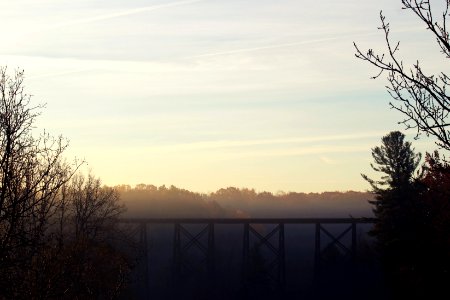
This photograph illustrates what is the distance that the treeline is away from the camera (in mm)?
108562

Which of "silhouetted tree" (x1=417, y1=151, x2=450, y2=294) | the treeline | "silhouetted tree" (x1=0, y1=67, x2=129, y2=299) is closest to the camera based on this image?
"silhouetted tree" (x1=0, y1=67, x2=129, y2=299)

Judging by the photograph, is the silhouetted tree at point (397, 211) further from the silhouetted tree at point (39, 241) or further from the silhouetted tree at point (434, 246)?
the silhouetted tree at point (39, 241)

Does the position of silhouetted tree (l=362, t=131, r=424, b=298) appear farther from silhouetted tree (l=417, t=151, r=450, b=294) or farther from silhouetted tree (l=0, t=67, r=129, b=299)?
silhouetted tree (l=0, t=67, r=129, b=299)

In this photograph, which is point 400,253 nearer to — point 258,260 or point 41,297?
point 258,260

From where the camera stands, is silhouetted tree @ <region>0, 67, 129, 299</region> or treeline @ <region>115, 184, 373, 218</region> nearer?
silhouetted tree @ <region>0, 67, 129, 299</region>

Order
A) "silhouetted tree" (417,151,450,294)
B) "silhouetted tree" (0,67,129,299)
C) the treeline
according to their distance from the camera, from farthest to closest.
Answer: the treeline < "silhouetted tree" (417,151,450,294) < "silhouetted tree" (0,67,129,299)

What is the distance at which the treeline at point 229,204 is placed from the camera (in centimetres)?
10856

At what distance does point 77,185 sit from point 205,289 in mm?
24344

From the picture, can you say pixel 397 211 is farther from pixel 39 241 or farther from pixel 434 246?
pixel 39 241

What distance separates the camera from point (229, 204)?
160625 mm

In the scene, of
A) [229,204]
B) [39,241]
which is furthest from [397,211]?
[229,204]

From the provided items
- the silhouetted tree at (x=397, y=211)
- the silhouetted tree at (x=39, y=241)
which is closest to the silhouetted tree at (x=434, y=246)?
the silhouetted tree at (x=397, y=211)

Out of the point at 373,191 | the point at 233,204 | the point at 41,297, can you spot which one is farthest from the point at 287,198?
the point at 41,297

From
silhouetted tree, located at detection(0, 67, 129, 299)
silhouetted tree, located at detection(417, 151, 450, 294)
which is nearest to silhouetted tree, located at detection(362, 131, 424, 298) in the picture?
silhouetted tree, located at detection(417, 151, 450, 294)
